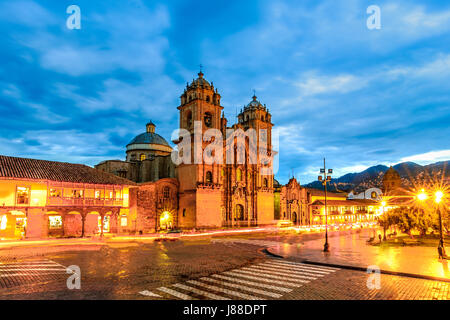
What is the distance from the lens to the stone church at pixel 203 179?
4591 cm

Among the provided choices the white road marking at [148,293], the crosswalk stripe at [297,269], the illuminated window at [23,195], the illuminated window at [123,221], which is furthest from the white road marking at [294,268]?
the illuminated window at [23,195]

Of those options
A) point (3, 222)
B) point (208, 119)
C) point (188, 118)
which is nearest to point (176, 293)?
point (3, 222)

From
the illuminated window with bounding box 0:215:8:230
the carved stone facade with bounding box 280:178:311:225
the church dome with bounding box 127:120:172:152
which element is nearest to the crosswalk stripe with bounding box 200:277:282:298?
the illuminated window with bounding box 0:215:8:230

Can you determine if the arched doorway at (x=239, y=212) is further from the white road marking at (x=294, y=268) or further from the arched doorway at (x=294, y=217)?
the white road marking at (x=294, y=268)

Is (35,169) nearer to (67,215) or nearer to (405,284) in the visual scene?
(67,215)

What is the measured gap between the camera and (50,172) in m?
33.4

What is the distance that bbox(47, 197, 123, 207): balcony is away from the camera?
1268 inches

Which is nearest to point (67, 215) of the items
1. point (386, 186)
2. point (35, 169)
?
point (35, 169)

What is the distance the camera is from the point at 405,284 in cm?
1253

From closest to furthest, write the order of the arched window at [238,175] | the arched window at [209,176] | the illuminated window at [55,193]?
the illuminated window at [55,193], the arched window at [209,176], the arched window at [238,175]

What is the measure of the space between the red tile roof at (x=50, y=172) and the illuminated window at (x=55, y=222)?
5.67m

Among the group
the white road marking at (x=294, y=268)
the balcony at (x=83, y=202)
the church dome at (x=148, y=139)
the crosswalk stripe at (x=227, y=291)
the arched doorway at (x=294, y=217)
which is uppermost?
the church dome at (x=148, y=139)

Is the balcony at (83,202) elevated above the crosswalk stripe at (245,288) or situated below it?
above

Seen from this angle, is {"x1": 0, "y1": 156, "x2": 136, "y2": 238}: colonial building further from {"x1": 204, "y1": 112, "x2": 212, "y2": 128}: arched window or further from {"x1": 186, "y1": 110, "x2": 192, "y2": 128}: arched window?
{"x1": 204, "y1": 112, "x2": 212, "y2": 128}: arched window
